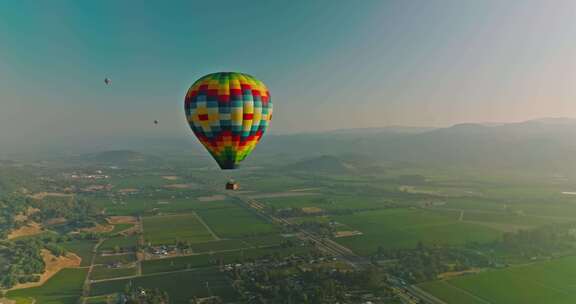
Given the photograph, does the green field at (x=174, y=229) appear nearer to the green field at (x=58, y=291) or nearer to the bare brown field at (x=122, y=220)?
the bare brown field at (x=122, y=220)

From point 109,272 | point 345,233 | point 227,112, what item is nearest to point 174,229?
point 109,272

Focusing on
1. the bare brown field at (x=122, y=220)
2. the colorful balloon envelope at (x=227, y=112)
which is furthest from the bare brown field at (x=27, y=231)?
the colorful balloon envelope at (x=227, y=112)

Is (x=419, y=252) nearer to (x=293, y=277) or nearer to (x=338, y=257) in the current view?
(x=338, y=257)

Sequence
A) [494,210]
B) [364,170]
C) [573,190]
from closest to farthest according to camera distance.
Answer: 1. [494,210]
2. [573,190]
3. [364,170]

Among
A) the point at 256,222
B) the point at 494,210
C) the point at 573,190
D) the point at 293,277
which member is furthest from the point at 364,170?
the point at 293,277

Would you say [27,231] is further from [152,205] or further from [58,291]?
[58,291]

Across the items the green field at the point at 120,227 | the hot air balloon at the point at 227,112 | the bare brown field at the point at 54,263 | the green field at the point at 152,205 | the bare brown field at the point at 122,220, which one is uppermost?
the hot air balloon at the point at 227,112

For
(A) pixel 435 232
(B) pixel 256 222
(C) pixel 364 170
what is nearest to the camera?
(A) pixel 435 232
